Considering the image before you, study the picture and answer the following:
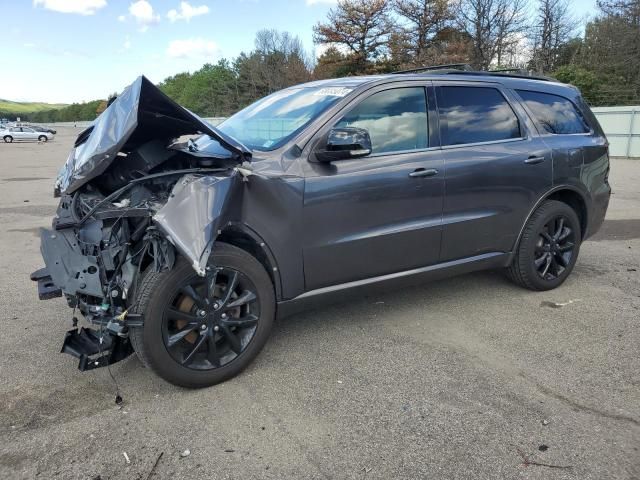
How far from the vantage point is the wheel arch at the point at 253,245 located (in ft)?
10.4

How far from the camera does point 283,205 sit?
3.30 m

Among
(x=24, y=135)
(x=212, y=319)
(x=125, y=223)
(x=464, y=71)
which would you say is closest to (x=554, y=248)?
(x=464, y=71)

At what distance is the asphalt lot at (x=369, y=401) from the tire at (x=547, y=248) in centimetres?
26

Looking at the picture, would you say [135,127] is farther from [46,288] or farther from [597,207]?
[597,207]

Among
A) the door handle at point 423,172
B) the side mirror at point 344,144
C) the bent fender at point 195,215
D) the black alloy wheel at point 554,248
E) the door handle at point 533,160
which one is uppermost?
the side mirror at point 344,144

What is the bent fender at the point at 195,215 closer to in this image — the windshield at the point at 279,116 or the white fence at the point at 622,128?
the windshield at the point at 279,116

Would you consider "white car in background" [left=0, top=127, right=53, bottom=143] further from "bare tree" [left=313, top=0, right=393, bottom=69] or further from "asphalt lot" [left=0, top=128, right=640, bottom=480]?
"asphalt lot" [left=0, top=128, right=640, bottom=480]

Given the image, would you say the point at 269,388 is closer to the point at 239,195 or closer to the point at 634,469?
the point at 239,195

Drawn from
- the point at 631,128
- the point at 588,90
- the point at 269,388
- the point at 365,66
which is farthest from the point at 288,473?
the point at 365,66

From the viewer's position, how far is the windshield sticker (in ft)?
12.2

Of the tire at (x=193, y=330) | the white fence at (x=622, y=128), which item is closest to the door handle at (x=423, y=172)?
the tire at (x=193, y=330)

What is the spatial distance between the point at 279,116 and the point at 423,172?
1176 mm

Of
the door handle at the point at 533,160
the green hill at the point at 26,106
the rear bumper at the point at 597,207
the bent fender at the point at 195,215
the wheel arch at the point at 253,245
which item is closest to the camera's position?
the bent fender at the point at 195,215

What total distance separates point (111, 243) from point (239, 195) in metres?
0.78
